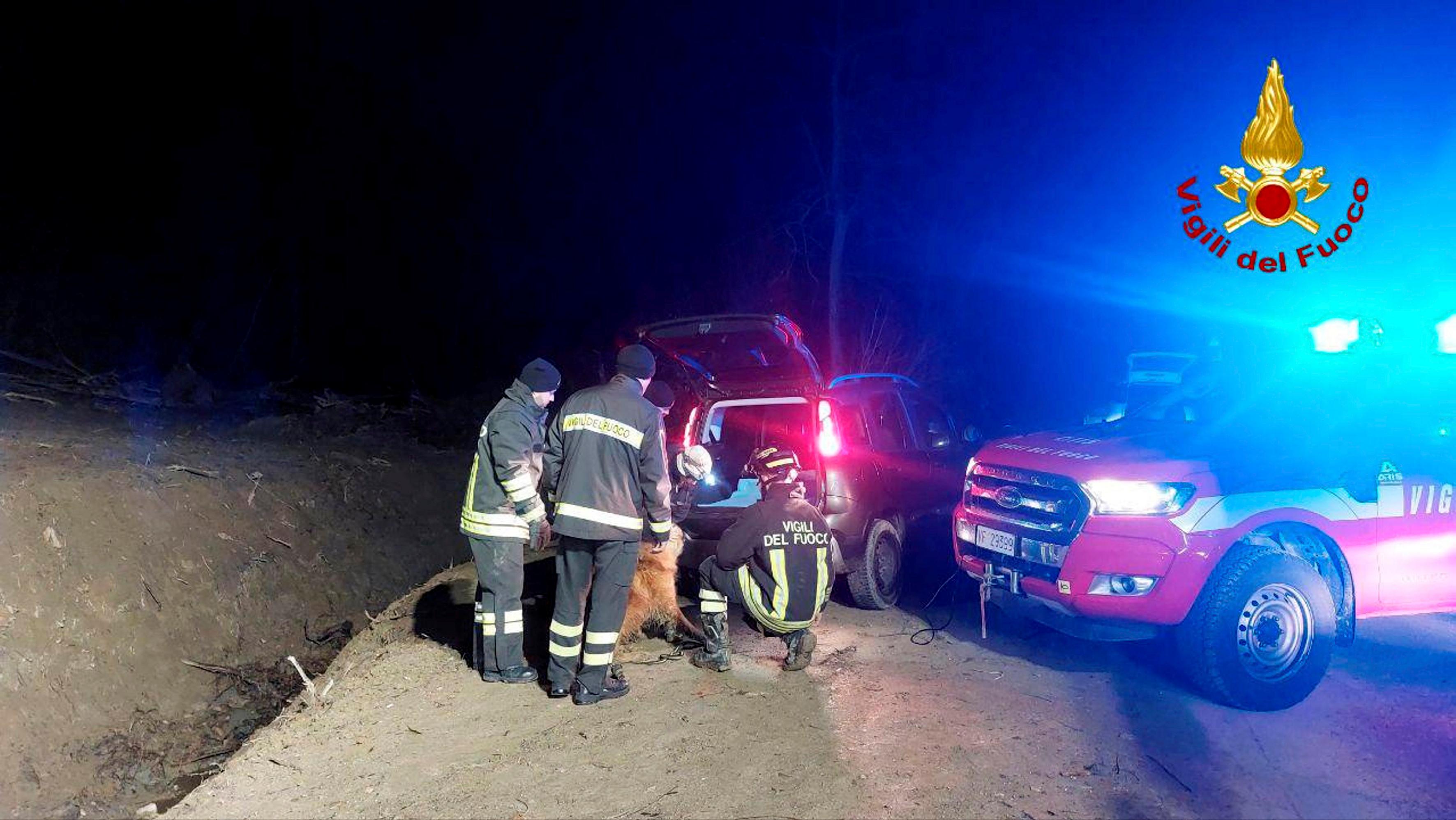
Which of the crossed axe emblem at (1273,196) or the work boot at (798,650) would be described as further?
the crossed axe emblem at (1273,196)

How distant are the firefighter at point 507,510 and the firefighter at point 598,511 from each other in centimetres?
16

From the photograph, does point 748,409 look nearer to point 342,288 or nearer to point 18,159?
point 342,288

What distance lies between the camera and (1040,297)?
99.3 ft

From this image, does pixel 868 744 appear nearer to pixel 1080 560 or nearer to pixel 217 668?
pixel 1080 560

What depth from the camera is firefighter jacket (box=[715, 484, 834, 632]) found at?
16.9 feet

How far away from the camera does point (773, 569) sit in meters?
5.15

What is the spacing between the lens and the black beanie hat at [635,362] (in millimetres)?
5070

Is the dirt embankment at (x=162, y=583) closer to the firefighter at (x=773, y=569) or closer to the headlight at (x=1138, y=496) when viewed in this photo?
the firefighter at (x=773, y=569)

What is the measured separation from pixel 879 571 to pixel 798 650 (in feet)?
5.86

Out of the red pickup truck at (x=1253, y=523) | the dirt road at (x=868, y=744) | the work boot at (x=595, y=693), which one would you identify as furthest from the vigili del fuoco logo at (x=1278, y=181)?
the work boot at (x=595, y=693)

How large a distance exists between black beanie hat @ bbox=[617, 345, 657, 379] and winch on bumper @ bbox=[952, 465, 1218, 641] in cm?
243

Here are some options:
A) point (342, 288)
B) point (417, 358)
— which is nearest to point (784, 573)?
point (417, 358)

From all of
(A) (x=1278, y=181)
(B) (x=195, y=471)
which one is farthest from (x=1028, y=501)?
(A) (x=1278, y=181)

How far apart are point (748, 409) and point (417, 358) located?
51.6ft
